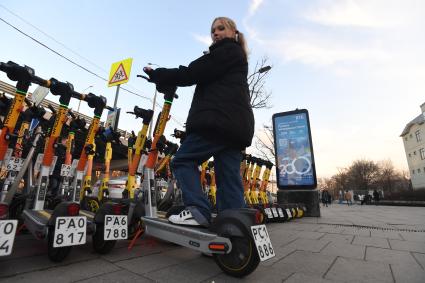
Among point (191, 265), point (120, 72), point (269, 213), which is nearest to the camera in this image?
point (191, 265)

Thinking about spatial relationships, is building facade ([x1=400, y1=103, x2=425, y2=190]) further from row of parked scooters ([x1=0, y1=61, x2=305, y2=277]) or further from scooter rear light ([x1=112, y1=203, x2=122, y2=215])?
scooter rear light ([x1=112, y1=203, x2=122, y2=215])

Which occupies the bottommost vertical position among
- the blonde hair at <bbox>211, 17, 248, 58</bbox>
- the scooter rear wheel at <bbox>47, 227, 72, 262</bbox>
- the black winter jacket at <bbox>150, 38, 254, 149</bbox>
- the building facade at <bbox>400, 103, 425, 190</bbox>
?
the scooter rear wheel at <bbox>47, 227, 72, 262</bbox>

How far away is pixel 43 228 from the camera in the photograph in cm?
214

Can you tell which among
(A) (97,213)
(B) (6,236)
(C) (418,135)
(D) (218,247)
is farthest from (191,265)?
(C) (418,135)

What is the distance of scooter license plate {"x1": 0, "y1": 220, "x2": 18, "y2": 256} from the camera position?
1753 millimetres

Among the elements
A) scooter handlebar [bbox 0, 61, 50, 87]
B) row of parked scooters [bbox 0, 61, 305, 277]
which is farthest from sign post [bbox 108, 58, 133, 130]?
scooter handlebar [bbox 0, 61, 50, 87]

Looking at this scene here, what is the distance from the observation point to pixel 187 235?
6.68ft

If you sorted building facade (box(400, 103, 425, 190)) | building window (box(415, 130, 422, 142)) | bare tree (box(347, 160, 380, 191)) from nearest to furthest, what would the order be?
building facade (box(400, 103, 425, 190)) → building window (box(415, 130, 422, 142)) → bare tree (box(347, 160, 380, 191))

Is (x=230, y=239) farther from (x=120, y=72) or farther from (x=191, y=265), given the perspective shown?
(x=120, y=72)

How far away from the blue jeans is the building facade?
5549 centimetres

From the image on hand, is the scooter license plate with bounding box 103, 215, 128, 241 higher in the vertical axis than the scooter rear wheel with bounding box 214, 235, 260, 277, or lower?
higher

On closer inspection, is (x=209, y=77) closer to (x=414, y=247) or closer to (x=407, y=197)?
(x=414, y=247)

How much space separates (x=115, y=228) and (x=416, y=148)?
62.2 m

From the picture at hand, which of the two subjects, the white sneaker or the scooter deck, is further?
the white sneaker
